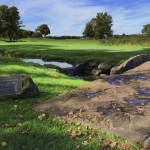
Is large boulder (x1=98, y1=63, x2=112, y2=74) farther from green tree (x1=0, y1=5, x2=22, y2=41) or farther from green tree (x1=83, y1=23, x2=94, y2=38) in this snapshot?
green tree (x1=83, y1=23, x2=94, y2=38)

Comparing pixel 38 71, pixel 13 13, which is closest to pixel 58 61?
pixel 38 71

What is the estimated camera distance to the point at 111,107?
7914 mm

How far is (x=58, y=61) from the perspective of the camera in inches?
1199

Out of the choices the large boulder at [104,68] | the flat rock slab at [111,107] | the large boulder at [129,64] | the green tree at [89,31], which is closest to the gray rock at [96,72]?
the large boulder at [104,68]

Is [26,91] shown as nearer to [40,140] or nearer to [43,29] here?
[40,140]

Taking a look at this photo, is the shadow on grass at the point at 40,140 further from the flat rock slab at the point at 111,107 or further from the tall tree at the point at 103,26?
the tall tree at the point at 103,26

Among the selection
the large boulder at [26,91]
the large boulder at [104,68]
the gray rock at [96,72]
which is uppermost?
the large boulder at [26,91]

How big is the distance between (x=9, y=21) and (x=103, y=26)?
2034cm

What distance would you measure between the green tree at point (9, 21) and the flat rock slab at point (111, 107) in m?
69.8

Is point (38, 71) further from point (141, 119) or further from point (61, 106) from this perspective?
point (141, 119)

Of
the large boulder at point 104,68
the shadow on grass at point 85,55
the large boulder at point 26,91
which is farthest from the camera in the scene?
the shadow on grass at point 85,55

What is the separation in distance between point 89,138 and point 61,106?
76.1 inches

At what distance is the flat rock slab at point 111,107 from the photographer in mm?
6934

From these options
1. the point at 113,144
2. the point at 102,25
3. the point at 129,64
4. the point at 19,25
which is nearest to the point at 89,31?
the point at 102,25
